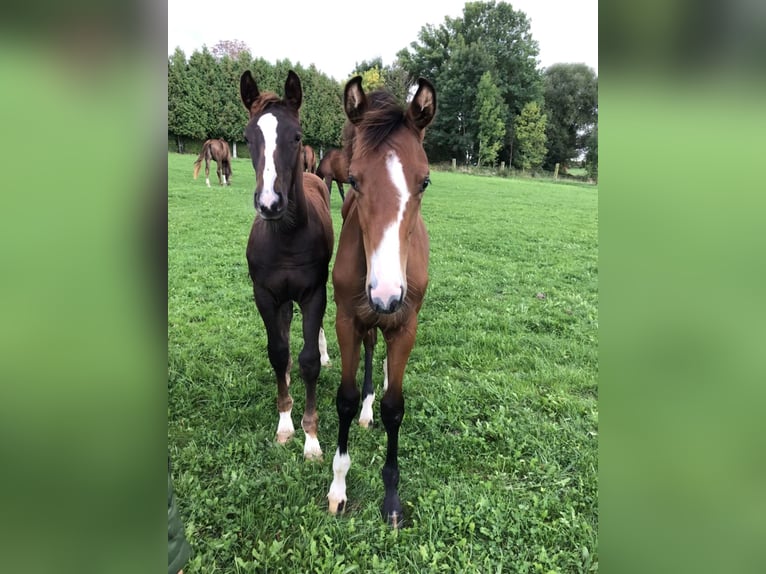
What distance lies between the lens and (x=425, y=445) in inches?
116

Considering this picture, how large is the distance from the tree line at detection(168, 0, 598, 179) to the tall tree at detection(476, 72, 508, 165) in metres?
0.06

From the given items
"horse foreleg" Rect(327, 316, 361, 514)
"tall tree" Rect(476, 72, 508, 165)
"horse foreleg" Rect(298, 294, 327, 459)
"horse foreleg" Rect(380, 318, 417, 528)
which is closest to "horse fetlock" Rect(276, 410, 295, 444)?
"horse foreleg" Rect(298, 294, 327, 459)

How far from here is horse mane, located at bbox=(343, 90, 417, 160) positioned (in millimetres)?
1957

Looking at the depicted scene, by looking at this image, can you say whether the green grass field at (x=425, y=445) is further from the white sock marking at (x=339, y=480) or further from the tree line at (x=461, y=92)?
the tree line at (x=461, y=92)

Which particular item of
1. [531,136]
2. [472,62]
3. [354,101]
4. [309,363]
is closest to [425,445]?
[309,363]

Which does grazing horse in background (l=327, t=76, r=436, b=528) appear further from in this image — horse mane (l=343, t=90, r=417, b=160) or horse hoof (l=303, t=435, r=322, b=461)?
horse hoof (l=303, t=435, r=322, b=461)

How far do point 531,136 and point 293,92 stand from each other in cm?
2361

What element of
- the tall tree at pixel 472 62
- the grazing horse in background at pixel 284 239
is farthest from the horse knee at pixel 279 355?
the tall tree at pixel 472 62

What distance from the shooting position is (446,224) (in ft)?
34.1

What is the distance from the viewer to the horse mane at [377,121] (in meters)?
1.96

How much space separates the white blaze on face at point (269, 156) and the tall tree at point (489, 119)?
20.7 m

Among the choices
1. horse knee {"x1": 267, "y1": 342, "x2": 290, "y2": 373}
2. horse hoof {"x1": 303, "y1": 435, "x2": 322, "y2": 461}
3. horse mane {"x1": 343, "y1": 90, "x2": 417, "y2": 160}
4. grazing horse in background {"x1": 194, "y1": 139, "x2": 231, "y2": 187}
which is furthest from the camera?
grazing horse in background {"x1": 194, "y1": 139, "x2": 231, "y2": 187}

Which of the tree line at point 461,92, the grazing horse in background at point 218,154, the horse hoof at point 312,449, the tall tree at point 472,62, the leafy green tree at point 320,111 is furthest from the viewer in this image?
the tall tree at point 472,62
